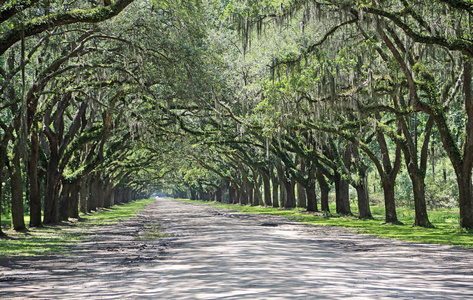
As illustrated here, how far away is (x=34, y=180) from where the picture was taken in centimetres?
2295

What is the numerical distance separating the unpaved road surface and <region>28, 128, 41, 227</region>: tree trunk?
31.1ft

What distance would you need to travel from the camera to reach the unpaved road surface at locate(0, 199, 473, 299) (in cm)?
709

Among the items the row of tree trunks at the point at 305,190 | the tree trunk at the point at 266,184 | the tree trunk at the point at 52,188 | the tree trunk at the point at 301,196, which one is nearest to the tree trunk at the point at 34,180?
the tree trunk at the point at 52,188

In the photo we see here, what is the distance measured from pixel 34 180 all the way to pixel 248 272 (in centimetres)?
1694

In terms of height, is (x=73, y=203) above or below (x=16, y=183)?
below

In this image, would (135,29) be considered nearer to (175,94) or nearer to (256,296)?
(175,94)

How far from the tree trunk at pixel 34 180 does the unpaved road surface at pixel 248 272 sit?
373 inches

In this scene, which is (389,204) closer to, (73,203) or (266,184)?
(73,203)

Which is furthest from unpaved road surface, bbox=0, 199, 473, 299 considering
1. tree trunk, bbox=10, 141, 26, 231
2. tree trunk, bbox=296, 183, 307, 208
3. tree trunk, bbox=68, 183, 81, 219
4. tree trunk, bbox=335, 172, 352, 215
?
tree trunk, bbox=296, 183, 307, 208

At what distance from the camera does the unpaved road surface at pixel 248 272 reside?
7.09 m

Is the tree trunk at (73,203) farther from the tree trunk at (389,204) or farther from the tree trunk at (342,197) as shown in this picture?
the tree trunk at (389,204)

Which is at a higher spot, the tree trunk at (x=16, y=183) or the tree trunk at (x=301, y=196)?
the tree trunk at (x=16, y=183)

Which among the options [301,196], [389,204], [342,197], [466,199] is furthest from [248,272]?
[301,196]

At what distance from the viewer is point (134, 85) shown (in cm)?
1970
